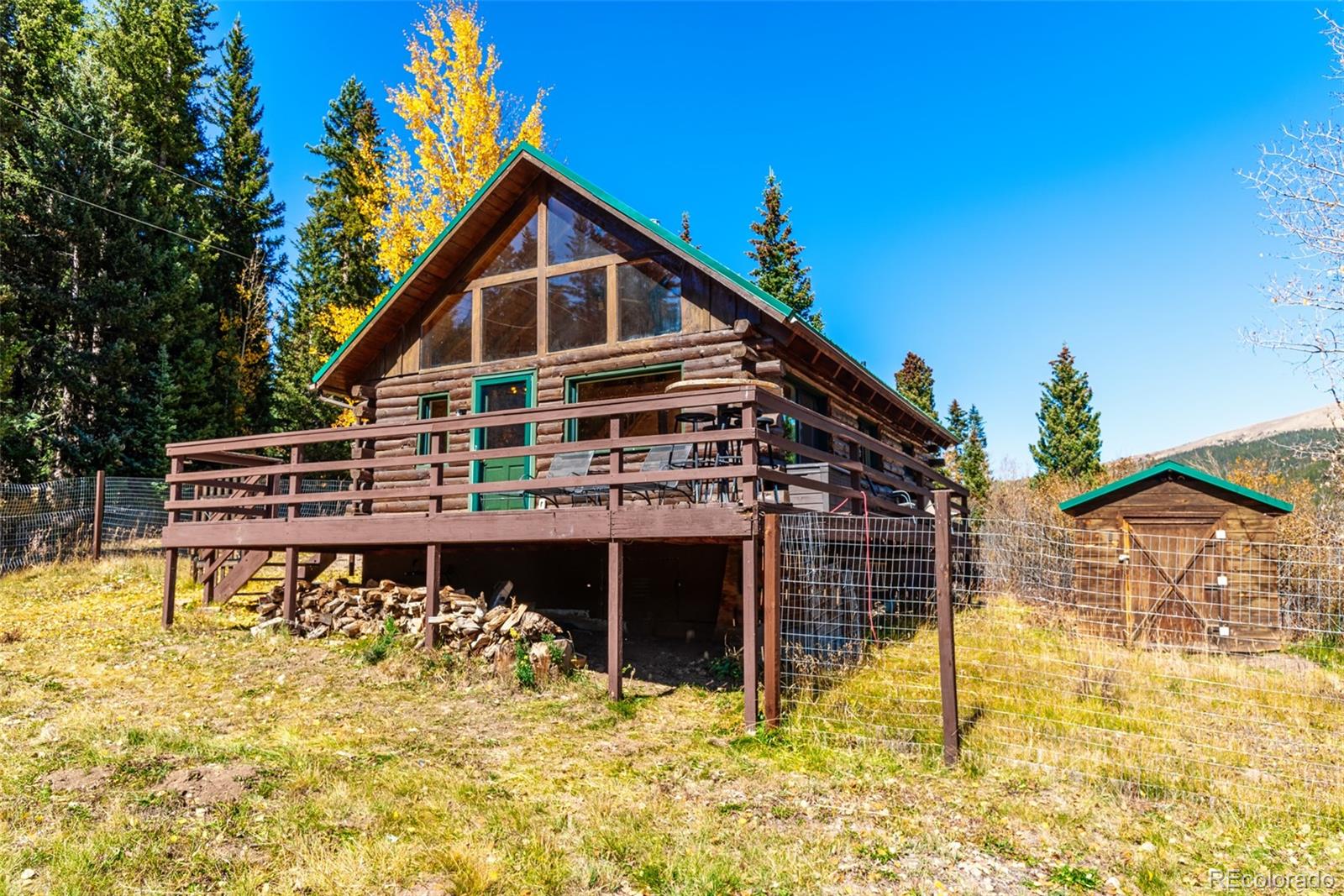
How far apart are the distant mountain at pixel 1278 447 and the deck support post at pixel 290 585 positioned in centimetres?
1505

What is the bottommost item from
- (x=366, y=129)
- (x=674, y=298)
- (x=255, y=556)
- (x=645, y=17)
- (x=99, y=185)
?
(x=255, y=556)

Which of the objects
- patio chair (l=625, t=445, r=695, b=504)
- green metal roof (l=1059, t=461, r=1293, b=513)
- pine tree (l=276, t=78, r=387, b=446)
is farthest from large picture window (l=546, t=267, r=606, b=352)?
pine tree (l=276, t=78, r=387, b=446)

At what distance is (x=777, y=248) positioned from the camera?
3291 cm

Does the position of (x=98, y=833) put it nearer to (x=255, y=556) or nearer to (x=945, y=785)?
(x=945, y=785)

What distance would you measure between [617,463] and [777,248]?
88.2 ft

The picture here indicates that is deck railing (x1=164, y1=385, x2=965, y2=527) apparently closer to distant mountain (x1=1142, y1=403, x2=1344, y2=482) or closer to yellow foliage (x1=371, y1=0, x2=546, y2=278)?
distant mountain (x1=1142, y1=403, x2=1344, y2=482)

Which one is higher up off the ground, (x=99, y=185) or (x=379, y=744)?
(x=99, y=185)

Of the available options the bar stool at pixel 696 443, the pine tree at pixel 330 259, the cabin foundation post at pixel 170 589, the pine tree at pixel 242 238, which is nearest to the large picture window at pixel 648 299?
the bar stool at pixel 696 443

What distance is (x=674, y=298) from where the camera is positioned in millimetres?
11570

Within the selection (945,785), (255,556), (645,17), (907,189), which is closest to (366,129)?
(645,17)

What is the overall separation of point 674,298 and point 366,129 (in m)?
25.1

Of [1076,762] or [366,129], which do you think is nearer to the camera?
[1076,762]

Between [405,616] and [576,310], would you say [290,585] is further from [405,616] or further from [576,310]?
[576,310]

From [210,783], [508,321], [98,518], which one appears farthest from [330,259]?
[210,783]
